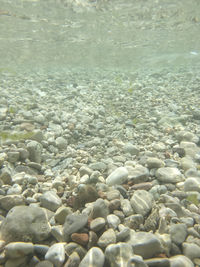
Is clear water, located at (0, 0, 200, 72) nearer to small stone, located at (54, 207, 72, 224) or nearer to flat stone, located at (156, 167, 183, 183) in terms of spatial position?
flat stone, located at (156, 167, 183, 183)

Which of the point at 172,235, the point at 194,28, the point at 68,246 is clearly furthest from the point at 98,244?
the point at 194,28

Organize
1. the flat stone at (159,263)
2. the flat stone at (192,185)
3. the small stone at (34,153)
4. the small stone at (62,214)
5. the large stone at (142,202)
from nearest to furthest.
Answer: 1. the flat stone at (159,263)
2. the small stone at (62,214)
3. the large stone at (142,202)
4. the flat stone at (192,185)
5. the small stone at (34,153)

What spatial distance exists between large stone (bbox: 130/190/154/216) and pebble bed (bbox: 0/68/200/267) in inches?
0.4

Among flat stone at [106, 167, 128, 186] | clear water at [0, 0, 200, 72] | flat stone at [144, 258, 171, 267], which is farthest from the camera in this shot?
clear water at [0, 0, 200, 72]

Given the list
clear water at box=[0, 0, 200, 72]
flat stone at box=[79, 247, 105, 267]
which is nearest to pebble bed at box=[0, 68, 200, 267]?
flat stone at box=[79, 247, 105, 267]

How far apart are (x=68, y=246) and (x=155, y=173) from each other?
1636 mm

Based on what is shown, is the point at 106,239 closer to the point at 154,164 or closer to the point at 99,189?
the point at 99,189

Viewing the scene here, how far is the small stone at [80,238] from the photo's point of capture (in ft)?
5.48

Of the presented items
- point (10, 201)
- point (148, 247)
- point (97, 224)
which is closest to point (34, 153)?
point (10, 201)

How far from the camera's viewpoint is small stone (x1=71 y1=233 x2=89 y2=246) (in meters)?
1.67

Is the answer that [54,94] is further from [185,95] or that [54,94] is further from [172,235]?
[172,235]

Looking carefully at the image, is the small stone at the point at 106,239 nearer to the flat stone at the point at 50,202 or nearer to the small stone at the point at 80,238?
the small stone at the point at 80,238

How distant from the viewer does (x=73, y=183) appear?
8.58 ft

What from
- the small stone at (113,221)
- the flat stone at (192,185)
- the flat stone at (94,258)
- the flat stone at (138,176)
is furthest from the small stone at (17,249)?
the flat stone at (192,185)
